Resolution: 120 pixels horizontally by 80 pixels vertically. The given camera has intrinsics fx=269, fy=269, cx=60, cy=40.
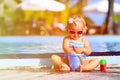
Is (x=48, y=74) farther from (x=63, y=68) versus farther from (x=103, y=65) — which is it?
(x=103, y=65)

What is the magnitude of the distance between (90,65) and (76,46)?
0.14m

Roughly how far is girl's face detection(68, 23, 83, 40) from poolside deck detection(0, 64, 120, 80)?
23cm

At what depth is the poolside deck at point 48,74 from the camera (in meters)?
1.50

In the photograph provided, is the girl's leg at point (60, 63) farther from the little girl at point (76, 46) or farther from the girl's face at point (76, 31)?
the girl's face at point (76, 31)

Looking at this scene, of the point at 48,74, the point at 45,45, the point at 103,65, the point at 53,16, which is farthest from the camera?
the point at 53,16

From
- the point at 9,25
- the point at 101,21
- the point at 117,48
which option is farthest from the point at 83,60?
the point at 9,25

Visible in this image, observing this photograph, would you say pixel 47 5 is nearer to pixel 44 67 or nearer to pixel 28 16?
pixel 28 16

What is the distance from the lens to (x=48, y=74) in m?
1.59

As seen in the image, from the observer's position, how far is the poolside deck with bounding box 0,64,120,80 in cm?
150

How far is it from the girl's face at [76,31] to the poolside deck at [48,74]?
0.75 ft

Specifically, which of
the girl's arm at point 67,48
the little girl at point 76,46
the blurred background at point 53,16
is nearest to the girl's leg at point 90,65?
the little girl at point 76,46

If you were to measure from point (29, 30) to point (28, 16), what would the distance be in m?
0.11

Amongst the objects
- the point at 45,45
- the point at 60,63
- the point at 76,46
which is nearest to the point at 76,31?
the point at 76,46

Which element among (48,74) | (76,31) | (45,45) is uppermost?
(76,31)
